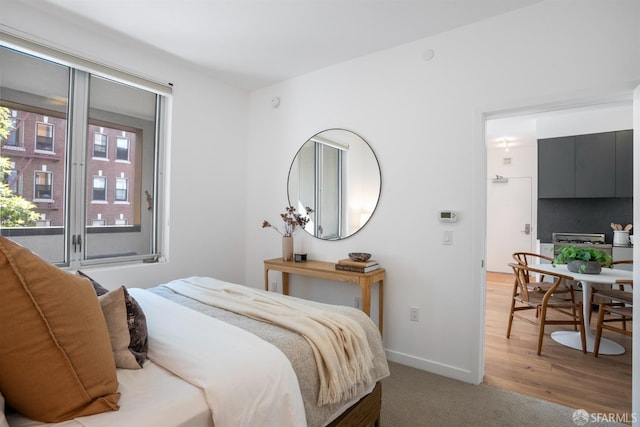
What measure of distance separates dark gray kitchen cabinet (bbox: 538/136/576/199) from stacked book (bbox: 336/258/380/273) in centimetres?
365

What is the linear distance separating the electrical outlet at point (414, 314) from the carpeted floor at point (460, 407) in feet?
1.49

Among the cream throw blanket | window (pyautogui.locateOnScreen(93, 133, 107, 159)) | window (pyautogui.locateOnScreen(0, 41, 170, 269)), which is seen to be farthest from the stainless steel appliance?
window (pyautogui.locateOnScreen(93, 133, 107, 159))

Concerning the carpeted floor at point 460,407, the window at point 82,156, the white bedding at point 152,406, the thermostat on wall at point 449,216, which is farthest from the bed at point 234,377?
the window at point 82,156

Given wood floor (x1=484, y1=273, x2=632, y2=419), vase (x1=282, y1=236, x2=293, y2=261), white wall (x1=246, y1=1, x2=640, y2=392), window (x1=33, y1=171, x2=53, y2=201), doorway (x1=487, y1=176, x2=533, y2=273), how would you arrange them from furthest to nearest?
doorway (x1=487, y1=176, x2=533, y2=273) → vase (x1=282, y1=236, x2=293, y2=261) → window (x1=33, y1=171, x2=53, y2=201) → wood floor (x1=484, y1=273, x2=632, y2=419) → white wall (x1=246, y1=1, x2=640, y2=392)

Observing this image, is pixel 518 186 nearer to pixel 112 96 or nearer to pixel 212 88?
pixel 212 88

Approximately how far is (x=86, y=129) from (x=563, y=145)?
5.80 m

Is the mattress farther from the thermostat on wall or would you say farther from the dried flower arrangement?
the dried flower arrangement

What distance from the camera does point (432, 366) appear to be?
8.46 feet

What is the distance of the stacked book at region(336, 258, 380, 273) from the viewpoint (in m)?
2.63

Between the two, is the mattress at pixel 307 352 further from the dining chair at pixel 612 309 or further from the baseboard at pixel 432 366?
the dining chair at pixel 612 309

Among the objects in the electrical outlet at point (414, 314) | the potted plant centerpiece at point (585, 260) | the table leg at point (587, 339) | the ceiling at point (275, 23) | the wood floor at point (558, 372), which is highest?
the ceiling at point (275, 23)

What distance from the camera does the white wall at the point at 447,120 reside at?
2061 millimetres

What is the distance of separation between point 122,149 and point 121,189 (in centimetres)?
36

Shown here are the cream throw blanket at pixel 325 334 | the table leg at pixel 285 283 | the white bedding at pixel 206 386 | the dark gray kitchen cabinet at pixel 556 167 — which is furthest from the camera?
the dark gray kitchen cabinet at pixel 556 167
